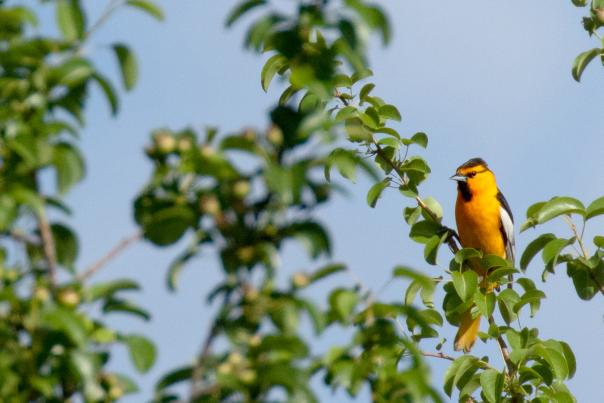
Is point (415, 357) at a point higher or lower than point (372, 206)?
lower

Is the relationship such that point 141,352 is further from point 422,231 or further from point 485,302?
point 422,231

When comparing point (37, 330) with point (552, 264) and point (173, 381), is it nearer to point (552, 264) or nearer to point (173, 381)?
point (173, 381)

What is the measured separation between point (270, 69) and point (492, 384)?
1.30 meters

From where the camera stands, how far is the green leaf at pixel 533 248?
4.21 m

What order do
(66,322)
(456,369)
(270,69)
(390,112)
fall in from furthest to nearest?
(390,112) < (456,369) < (270,69) < (66,322)

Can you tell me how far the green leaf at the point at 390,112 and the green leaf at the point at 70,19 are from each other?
95.7 inches

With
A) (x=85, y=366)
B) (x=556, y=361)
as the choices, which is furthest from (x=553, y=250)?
(x=85, y=366)

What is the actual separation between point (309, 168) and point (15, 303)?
481 mm

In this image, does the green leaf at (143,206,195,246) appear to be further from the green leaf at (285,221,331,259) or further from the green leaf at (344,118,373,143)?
the green leaf at (344,118,373,143)

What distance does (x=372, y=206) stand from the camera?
14.4ft

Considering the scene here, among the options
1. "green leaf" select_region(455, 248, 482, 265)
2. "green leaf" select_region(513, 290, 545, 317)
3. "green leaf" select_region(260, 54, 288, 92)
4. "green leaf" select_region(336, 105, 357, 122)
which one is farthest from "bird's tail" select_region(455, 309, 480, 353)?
"green leaf" select_region(260, 54, 288, 92)

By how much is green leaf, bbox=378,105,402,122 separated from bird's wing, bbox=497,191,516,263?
2.68m

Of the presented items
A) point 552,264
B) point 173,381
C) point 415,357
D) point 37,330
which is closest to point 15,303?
point 37,330

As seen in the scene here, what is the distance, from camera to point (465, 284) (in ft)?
13.4
